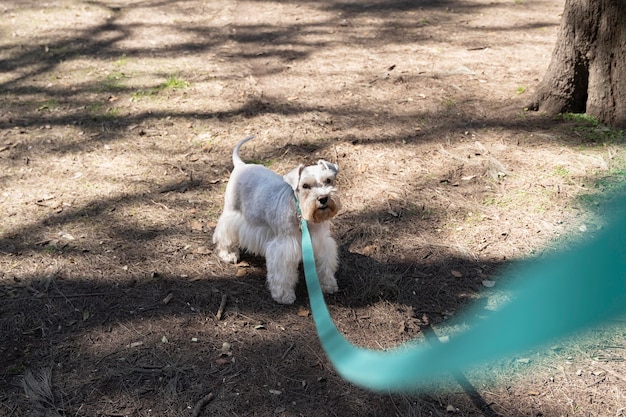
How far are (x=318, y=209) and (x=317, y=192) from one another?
5.4 inches

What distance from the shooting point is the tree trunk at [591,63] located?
23.0ft

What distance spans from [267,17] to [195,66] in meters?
3.01

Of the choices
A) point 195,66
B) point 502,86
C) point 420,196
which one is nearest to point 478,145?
point 420,196

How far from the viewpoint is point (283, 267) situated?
504cm

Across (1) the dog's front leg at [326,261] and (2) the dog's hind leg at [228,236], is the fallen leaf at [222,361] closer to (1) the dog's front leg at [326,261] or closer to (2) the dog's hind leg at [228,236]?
(1) the dog's front leg at [326,261]

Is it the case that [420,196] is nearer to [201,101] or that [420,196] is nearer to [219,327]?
[219,327]

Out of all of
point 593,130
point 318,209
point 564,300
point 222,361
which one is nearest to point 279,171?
point 318,209

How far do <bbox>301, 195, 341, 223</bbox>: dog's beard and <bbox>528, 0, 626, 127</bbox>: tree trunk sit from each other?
443cm

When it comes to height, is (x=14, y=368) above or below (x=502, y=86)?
below

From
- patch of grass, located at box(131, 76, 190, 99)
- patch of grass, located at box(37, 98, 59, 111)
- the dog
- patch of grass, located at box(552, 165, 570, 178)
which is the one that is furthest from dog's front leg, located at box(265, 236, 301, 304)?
patch of grass, located at box(37, 98, 59, 111)

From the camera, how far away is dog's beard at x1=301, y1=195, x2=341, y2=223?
4.59 metres

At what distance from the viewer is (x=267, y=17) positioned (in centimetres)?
1230

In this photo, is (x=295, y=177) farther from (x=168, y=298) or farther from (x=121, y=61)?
(x=121, y=61)

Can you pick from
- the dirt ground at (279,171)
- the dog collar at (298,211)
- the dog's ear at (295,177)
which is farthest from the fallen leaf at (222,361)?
the dog's ear at (295,177)
